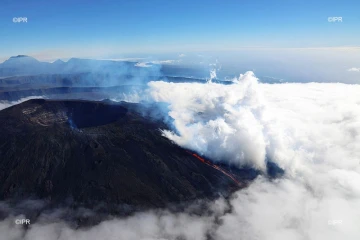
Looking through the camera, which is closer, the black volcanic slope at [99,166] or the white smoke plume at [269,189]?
the white smoke plume at [269,189]

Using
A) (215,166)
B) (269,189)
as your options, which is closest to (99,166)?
(215,166)

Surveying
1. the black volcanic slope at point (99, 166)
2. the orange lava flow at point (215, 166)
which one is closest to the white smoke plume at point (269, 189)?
the orange lava flow at point (215, 166)

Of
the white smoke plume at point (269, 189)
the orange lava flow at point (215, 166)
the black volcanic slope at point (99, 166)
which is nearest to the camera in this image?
the white smoke plume at point (269, 189)

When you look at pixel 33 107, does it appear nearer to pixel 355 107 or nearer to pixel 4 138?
pixel 4 138

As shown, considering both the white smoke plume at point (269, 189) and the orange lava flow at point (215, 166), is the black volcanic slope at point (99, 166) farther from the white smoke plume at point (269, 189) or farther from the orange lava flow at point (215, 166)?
A: the white smoke plume at point (269, 189)

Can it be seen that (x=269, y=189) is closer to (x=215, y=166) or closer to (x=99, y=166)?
Result: (x=215, y=166)

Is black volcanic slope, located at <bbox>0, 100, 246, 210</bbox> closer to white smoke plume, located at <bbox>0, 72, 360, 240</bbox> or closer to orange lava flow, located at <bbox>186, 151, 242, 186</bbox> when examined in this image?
orange lava flow, located at <bbox>186, 151, 242, 186</bbox>
